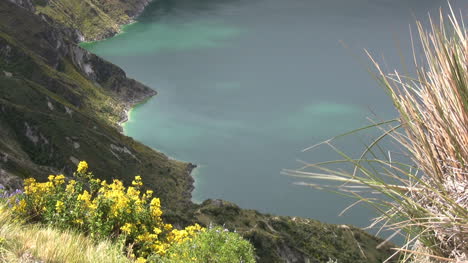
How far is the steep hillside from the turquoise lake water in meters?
7.24

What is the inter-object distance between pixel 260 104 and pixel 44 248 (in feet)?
450

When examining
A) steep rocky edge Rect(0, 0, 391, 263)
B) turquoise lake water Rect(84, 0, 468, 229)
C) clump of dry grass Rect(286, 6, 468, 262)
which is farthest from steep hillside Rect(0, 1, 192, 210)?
clump of dry grass Rect(286, 6, 468, 262)

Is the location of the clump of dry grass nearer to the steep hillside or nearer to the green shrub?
the green shrub

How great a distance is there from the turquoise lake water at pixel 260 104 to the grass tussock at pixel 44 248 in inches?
3142

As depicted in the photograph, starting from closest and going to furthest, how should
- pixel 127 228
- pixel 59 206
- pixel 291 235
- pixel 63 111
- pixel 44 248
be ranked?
pixel 44 248 < pixel 127 228 < pixel 59 206 < pixel 291 235 < pixel 63 111

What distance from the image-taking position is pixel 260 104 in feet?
467

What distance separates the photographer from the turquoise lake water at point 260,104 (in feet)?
340

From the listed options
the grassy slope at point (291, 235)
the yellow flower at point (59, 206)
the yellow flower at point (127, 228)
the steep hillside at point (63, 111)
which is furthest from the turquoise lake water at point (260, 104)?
the yellow flower at point (59, 206)

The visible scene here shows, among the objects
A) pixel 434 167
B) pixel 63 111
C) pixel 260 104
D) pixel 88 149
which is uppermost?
pixel 260 104

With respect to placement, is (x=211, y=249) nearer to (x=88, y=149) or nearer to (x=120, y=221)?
(x=120, y=221)

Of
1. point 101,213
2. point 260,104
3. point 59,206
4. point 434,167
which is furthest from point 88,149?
point 434,167

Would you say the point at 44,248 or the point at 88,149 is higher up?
the point at 88,149

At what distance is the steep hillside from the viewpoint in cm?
8550

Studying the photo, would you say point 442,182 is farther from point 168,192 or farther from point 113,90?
point 113,90
